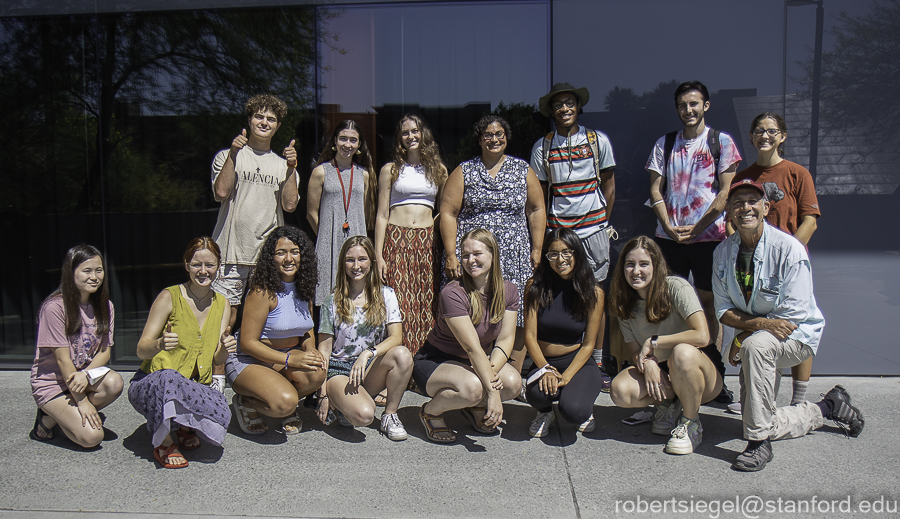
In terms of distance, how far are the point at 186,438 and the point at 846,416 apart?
361 cm

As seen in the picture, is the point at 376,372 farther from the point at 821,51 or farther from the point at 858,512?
the point at 821,51

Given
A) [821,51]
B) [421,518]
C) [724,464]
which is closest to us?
[421,518]

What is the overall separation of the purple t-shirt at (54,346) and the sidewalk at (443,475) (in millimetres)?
348

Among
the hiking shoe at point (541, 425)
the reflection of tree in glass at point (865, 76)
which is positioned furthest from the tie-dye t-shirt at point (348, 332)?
the reflection of tree in glass at point (865, 76)

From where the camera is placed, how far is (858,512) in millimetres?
2730

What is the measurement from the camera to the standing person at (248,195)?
4344 mm

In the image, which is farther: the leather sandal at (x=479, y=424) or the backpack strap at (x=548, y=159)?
the backpack strap at (x=548, y=159)

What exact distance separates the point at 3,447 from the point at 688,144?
179 inches

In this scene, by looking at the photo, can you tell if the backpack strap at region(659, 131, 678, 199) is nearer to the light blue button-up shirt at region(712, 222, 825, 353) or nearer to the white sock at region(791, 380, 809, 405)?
the light blue button-up shirt at region(712, 222, 825, 353)

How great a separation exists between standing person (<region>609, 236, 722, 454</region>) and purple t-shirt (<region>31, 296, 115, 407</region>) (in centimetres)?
290

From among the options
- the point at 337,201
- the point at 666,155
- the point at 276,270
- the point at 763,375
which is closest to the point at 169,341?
the point at 276,270

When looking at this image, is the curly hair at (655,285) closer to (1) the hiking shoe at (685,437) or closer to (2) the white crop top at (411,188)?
(1) the hiking shoe at (685,437)

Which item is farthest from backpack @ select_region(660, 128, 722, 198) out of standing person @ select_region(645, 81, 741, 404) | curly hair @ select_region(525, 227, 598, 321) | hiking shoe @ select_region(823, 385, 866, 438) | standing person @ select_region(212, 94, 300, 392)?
standing person @ select_region(212, 94, 300, 392)

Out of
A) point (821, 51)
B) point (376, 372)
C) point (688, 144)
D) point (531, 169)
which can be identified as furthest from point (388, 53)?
point (821, 51)
